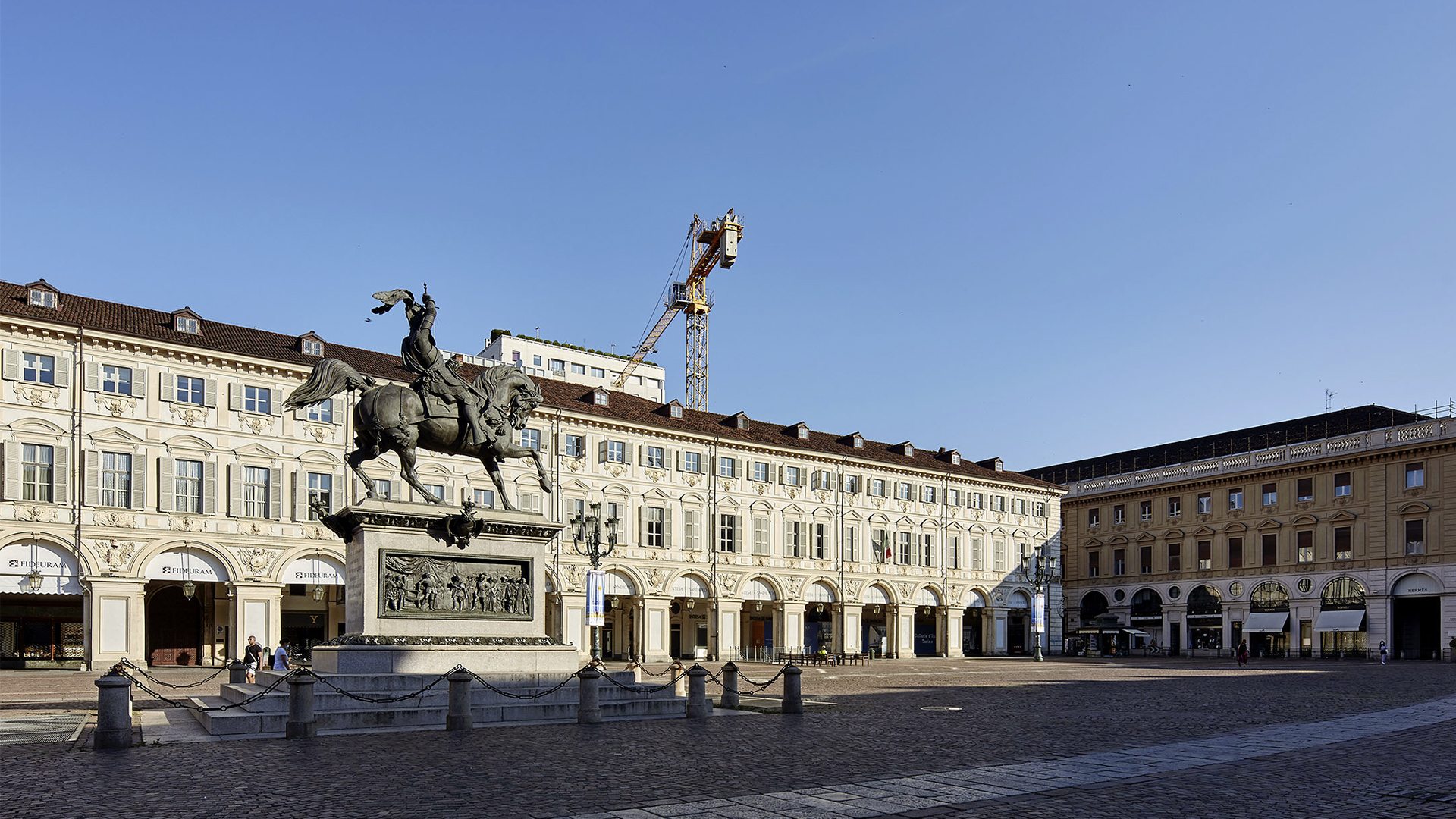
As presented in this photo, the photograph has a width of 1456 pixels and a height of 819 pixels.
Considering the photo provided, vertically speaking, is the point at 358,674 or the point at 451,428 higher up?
the point at 451,428

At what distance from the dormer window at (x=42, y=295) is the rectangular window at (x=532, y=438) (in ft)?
66.3

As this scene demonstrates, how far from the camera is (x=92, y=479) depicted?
46219 millimetres

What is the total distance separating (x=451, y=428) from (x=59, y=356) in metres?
30.6

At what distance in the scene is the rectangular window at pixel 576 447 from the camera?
60.0m

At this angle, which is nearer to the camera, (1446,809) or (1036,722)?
(1446,809)

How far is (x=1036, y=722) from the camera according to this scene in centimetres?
2188

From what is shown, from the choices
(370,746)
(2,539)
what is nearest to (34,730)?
(370,746)

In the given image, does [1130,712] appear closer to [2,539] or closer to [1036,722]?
[1036,722]

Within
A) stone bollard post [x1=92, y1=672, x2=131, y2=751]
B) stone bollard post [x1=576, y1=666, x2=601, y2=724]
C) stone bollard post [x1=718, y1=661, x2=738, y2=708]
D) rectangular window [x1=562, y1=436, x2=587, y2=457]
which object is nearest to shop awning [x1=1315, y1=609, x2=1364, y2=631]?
rectangular window [x1=562, y1=436, x2=587, y2=457]

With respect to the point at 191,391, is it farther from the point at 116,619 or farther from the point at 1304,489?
the point at 1304,489

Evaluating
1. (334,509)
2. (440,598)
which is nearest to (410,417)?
(440,598)

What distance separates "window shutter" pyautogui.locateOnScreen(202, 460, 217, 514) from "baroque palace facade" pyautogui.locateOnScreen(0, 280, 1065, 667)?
0.09 m

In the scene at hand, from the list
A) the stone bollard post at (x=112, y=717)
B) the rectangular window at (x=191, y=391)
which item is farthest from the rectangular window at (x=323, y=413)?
the stone bollard post at (x=112, y=717)

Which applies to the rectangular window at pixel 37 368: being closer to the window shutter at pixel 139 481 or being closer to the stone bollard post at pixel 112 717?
the window shutter at pixel 139 481
